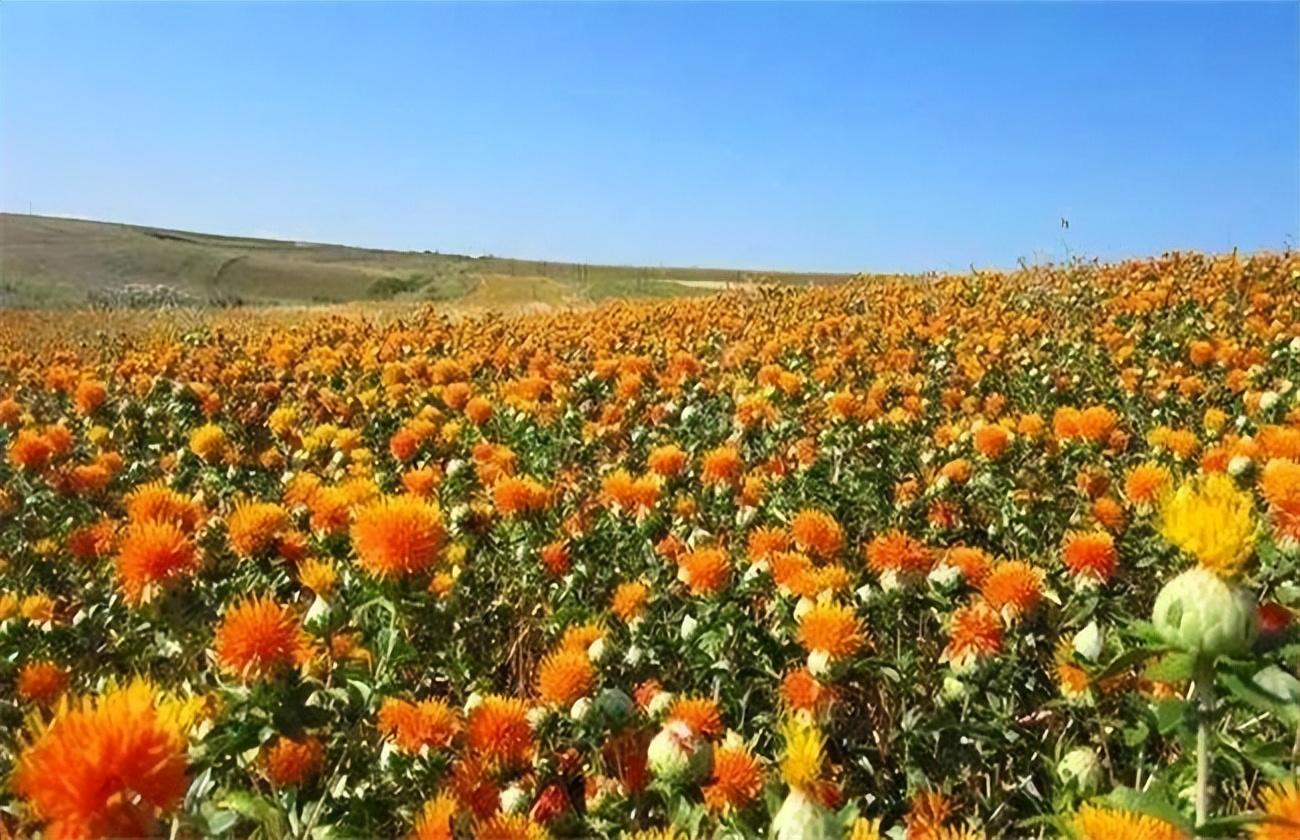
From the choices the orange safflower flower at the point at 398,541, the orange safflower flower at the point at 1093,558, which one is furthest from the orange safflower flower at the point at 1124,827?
the orange safflower flower at the point at 1093,558

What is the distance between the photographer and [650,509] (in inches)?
137

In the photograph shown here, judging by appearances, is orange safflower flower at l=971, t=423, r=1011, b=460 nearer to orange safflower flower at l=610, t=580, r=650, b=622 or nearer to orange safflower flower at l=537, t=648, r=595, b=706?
orange safflower flower at l=610, t=580, r=650, b=622

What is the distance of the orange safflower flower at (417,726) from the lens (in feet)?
6.51

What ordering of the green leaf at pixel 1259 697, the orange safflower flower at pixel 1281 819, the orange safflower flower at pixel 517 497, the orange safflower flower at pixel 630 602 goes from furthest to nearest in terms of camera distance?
the orange safflower flower at pixel 517 497
the orange safflower flower at pixel 630 602
the green leaf at pixel 1259 697
the orange safflower flower at pixel 1281 819

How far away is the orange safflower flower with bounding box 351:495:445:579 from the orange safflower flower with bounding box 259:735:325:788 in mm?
391

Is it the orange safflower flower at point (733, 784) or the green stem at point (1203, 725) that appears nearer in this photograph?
the green stem at point (1203, 725)

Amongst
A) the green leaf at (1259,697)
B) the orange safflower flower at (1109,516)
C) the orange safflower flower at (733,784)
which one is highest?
the green leaf at (1259,697)

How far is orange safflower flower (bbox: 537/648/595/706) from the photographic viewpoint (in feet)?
6.98

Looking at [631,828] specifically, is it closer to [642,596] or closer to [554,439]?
[642,596]

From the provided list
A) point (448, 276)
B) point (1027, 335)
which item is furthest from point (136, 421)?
point (448, 276)

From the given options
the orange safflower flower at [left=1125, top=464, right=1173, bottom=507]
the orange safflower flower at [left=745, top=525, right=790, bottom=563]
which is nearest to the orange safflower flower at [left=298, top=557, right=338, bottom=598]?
the orange safflower flower at [left=745, top=525, right=790, bottom=563]

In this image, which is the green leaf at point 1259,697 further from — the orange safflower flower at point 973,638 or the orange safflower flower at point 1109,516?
the orange safflower flower at point 1109,516

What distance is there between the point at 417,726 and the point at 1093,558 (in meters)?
1.51

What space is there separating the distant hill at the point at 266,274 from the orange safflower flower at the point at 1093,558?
13.4 m
